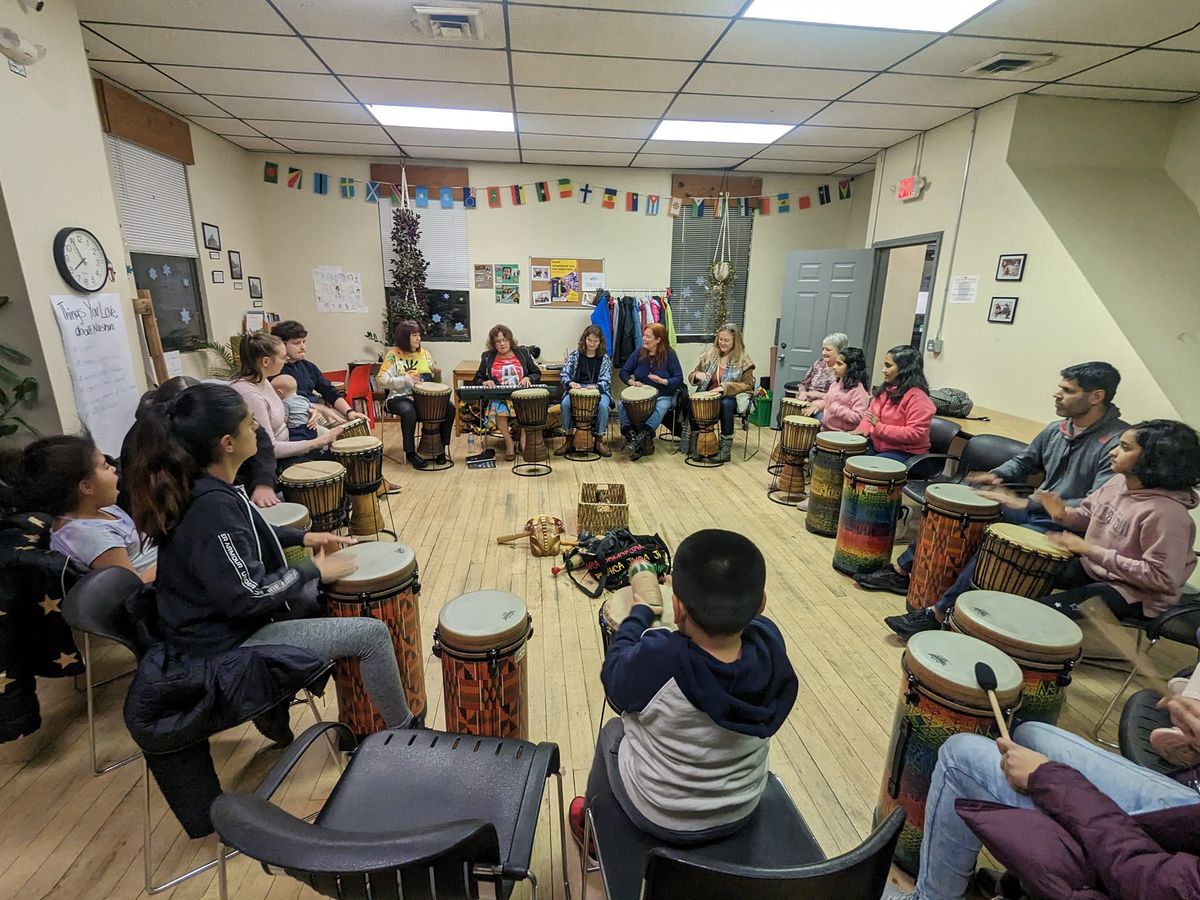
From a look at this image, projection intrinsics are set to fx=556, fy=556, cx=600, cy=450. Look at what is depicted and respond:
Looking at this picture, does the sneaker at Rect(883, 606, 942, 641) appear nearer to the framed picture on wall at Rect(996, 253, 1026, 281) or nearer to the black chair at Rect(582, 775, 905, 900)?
the black chair at Rect(582, 775, 905, 900)

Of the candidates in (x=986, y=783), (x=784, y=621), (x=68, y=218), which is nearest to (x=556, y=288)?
(x=68, y=218)

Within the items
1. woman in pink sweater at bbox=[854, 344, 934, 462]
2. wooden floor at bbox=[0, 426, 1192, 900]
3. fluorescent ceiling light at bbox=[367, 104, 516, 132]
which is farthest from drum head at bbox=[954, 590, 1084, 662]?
fluorescent ceiling light at bbox=[367, 104, 516, 132]

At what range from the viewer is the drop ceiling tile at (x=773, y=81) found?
11.1 ft

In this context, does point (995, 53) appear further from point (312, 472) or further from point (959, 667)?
point (312, 472)

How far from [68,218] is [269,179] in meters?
3.66

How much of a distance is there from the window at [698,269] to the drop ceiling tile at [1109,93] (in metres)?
3.19

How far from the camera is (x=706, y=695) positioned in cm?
103

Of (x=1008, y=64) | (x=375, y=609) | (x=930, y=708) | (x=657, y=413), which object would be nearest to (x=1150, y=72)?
(x=1008, y=64)

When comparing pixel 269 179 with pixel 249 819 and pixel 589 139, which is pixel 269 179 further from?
pixel 249 819

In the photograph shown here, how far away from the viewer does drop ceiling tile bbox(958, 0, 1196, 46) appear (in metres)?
2.55

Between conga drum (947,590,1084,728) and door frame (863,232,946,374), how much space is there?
12.6 ft

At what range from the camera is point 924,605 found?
9.01ft

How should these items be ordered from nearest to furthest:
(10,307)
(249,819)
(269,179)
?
(249,819) → (10,307) → (269,179)

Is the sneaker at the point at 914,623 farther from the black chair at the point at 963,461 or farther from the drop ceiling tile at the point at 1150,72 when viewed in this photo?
the drop ceiling tile at the point at 1150,72
